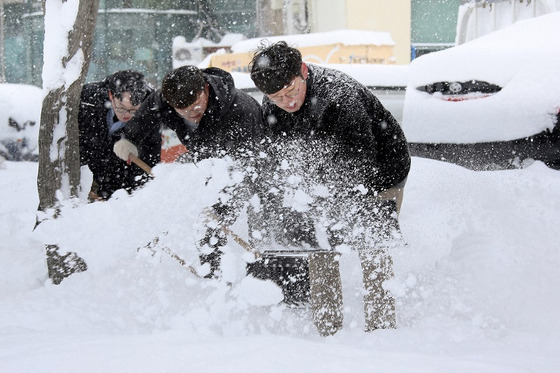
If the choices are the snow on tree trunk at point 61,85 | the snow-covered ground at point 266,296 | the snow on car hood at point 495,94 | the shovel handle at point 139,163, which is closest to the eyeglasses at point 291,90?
the snow-covered ground at point 266,296

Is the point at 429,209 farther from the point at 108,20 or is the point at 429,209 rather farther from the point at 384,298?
the point at 108,20

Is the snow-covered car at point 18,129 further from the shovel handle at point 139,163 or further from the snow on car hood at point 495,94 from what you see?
the snow on car hood at point 495,94

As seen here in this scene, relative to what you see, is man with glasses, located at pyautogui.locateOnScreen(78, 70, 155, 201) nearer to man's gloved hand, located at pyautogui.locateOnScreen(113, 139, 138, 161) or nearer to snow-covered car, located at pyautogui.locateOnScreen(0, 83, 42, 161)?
man's gloved hand, located at pyautogui.locateOnScreen(113, 139, 138, 161)

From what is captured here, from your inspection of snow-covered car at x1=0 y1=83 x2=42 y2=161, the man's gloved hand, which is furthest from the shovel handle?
snow-covered car at x1=0 y1=83 x2=42 y2=161

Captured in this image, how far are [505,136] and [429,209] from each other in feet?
2.45

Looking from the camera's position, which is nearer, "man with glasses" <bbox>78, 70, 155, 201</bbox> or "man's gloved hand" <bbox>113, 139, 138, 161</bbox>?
"man's gloved hand" <bbox>113, 139, 138, 161</bbox>

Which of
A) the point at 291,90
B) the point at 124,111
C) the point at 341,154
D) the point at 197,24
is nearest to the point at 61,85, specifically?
the point at 124,111

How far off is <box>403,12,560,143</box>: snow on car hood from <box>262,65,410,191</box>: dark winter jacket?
135 cm

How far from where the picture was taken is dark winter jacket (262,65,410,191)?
10.0 feet

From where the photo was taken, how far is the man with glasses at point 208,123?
3291mm

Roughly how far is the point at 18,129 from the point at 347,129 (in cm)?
691

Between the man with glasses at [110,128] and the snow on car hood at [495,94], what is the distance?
1992mm

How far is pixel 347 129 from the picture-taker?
3059 mm

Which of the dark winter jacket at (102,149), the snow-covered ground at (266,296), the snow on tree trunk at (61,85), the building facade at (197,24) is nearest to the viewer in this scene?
the snow-covered ground at (266,296)
